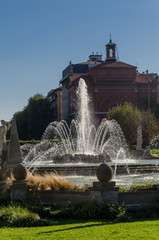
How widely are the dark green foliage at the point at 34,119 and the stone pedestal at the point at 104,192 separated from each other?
7220 cm

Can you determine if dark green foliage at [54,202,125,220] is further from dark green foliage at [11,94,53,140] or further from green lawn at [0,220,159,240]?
dark green foliage at [11,94,53,140]

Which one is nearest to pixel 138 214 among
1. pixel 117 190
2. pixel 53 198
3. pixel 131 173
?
pixel 117 190

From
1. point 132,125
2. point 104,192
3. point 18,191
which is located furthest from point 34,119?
point 104,192

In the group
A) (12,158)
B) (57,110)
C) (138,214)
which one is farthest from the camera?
(57,110)

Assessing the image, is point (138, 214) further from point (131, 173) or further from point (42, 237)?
point (131, 173)

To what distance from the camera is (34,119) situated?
276 ft

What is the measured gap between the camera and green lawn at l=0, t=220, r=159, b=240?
292 inches

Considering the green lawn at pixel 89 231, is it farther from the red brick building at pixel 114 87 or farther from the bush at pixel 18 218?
the red brick building at pixel 114 87

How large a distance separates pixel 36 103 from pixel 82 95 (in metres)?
52.8

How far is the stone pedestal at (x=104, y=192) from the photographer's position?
9398 mm

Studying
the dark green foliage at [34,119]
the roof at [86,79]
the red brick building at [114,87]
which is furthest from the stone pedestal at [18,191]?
the dark green foliage at [34,119]

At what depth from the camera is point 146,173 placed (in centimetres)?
1886

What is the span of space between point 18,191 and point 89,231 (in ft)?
10.4

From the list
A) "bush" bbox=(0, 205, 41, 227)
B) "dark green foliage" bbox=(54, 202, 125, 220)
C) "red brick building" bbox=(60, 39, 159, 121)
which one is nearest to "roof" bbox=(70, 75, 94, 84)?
"red brick building" bbox=(60, 39, 159, 121)
